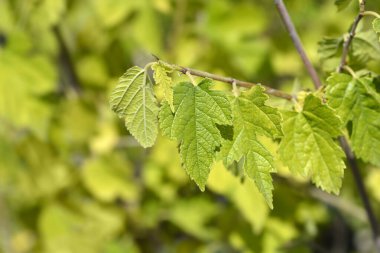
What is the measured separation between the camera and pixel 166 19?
7.50ft

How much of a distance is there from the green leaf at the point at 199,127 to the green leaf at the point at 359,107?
195 millimetres

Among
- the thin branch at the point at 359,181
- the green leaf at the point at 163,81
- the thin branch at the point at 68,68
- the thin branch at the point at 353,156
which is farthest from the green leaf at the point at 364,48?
the thin branch at the point at 68,68

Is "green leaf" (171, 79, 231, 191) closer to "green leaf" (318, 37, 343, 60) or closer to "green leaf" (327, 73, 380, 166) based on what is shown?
"green leaf" (327, 73, 380, 166)

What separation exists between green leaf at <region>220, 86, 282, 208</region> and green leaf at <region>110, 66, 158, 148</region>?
4.2 inches

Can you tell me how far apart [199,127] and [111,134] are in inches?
44.0

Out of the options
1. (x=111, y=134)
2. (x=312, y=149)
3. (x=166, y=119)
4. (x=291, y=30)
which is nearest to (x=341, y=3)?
(x=291, y=30)

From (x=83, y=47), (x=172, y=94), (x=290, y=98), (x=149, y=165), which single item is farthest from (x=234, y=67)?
(x=172, y=94)

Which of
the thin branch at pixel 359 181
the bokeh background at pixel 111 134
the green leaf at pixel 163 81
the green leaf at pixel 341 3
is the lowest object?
the thin branch at pixel 359 181

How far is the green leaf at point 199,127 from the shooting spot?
2.95ft

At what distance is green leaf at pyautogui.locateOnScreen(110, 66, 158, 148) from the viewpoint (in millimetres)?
925

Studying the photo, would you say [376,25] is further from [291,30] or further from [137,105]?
[137,105]

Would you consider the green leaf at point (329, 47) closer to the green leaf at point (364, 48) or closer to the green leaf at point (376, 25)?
the green leaf at point (364, 48)

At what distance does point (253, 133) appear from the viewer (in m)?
0.95

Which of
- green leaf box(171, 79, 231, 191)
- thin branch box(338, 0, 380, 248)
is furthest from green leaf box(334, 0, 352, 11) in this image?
green leaf box(171, 79, 231, 191)
